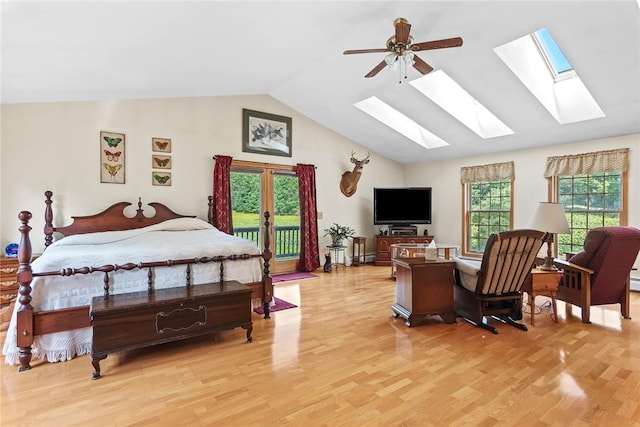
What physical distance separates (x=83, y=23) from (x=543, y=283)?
4.78 metres

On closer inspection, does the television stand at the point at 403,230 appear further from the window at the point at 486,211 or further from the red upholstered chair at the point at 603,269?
the red upholstered chair at the point at 603,269

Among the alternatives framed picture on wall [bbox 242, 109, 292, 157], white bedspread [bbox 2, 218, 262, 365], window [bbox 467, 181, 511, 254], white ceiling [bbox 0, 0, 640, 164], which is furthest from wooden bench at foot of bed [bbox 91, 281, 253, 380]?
window [bbox 467, 181, 511, 254]

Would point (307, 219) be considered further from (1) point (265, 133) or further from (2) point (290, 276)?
(1) point (265, 133)

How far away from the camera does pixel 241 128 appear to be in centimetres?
584

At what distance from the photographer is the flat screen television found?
714 centimetres

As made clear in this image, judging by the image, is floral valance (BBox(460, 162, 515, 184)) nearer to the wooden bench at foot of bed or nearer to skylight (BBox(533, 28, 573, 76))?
skylight (BBox(533, 28, 573, 76))

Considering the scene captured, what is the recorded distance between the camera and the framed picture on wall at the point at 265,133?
232 inches

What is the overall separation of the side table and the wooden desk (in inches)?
138

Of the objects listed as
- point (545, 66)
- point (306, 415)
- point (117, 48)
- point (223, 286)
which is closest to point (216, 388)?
point (306, 415)

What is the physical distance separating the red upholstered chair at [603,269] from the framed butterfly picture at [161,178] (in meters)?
5.43

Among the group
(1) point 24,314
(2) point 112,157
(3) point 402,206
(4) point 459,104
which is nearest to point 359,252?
(3) point 402,206

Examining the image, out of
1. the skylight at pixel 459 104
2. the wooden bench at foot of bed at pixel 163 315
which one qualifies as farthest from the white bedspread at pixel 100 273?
the skylight at pixel 459 104

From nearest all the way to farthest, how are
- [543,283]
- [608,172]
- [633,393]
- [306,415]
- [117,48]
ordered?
[306,415] < [633,393] < [117,48] < [543,283] < [608,172]

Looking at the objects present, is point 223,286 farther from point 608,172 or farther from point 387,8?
point 608,172
